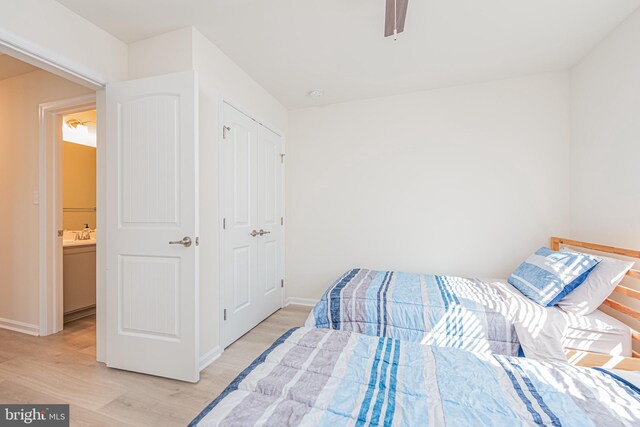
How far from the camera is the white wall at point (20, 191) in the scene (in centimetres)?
278

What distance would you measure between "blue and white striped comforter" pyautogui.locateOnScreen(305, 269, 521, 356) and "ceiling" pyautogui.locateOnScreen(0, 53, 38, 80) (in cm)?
352

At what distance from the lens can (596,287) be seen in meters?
1.92

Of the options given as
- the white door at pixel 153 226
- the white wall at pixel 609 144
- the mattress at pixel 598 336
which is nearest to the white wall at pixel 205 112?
the white door at pixel 153 226

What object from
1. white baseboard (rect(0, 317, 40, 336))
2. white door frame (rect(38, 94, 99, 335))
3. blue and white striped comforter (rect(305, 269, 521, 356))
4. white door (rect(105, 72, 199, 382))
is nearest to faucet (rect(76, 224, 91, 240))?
white door frame (rect(38, 94, 99, 335))

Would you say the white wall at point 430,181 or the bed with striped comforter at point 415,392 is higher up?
the white wall at point 430,181

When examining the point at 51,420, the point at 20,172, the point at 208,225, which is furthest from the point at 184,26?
the point at 51,420

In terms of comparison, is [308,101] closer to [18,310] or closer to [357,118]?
[357,118]

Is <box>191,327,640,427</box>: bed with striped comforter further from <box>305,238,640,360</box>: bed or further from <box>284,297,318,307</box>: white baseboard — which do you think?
<box>284,297,318,307</box>: white baseboard

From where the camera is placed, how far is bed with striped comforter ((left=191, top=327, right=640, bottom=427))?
0.85 metres

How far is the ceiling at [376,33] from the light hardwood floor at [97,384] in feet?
8.39

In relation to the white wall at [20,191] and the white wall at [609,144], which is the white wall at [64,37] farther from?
the white wall at [609,144]

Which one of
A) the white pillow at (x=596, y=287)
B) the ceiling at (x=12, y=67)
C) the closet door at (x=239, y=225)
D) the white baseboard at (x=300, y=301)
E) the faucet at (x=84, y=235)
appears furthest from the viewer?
the white baseboard at (x=300, y=301)

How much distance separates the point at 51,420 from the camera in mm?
1582

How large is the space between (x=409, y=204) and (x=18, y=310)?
4.23 metres
